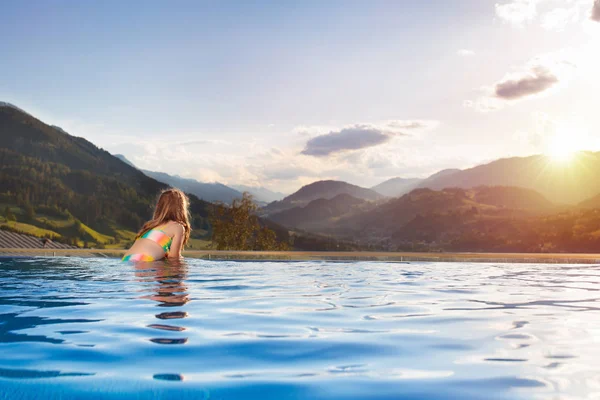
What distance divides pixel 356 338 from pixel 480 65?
25950mm

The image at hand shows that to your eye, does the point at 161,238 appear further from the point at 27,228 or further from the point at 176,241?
the point at 27,228

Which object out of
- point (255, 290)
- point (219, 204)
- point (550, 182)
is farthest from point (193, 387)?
point (550, 182)

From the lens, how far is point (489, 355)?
2846mm

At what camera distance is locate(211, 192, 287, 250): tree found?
2334cm

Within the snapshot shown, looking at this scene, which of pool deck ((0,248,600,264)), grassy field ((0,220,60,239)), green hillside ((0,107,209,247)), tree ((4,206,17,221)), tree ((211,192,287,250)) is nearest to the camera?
pool deck ((0,248,600,264))

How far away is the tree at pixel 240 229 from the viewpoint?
23344 millimetres

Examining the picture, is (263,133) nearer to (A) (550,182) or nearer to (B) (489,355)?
(B) (489,355)

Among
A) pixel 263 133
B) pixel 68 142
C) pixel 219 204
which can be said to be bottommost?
pixel 219 204

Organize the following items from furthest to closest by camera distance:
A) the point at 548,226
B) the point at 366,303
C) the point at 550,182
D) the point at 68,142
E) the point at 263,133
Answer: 1. the point at 550,182
2. the point at 68,142
3. the point at 548,226
4. the point at 263,133
5. the point at 366,303

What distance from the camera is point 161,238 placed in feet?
26.0

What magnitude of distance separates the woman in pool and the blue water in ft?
6.98

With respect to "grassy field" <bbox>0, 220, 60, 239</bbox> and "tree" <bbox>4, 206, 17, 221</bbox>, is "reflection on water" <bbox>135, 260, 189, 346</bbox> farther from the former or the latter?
"tree" <bbox>4, 206, 17, 221</bbox>

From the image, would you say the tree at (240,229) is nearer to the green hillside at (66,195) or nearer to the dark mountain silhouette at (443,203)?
the green hillside at (66,195)

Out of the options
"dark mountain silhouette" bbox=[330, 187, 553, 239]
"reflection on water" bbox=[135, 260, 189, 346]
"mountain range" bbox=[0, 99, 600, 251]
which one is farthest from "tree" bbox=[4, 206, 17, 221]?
"dark mountain silhouette" bbox=[330, 187, 553, 239]
